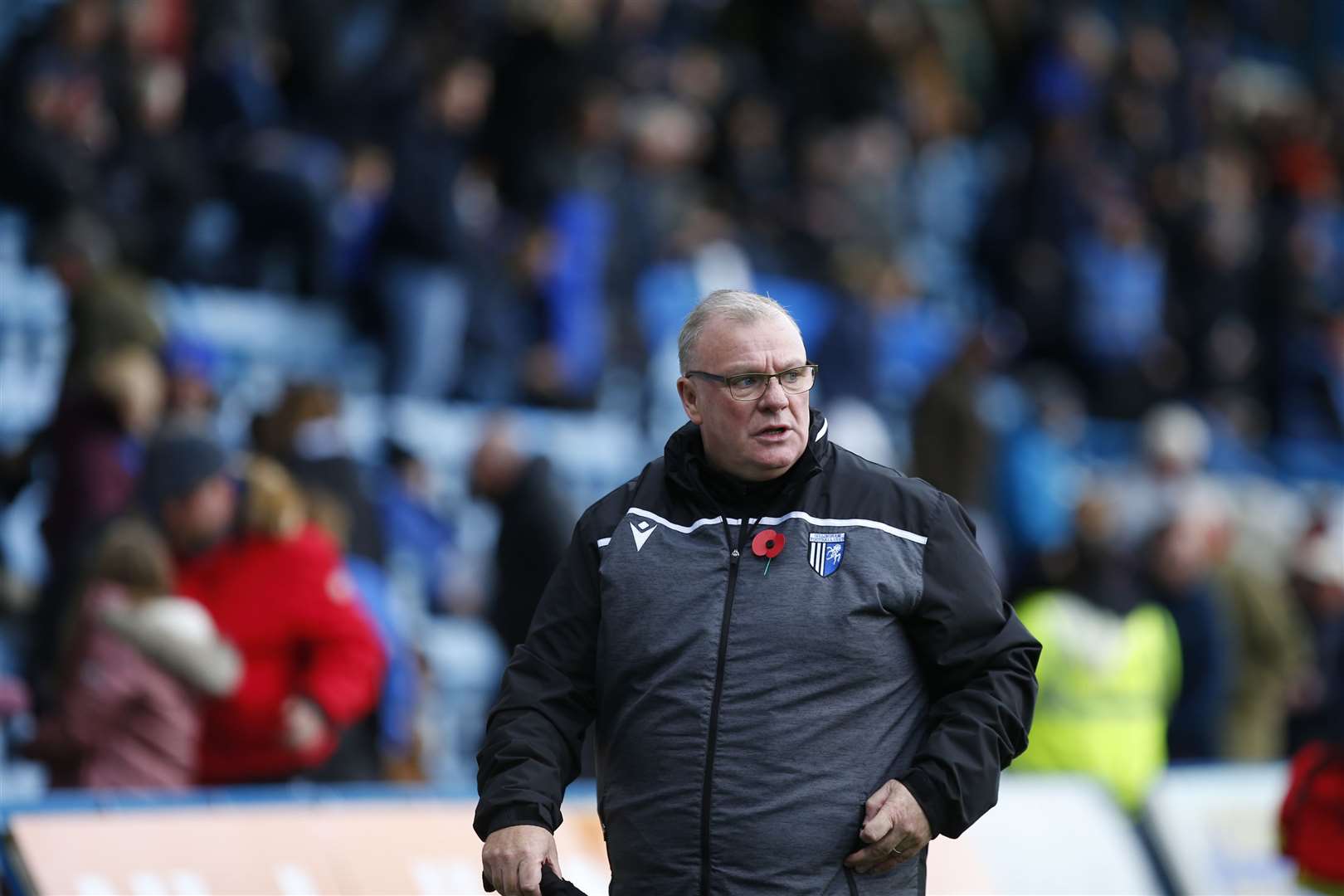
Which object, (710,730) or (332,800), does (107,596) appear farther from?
(710,730)

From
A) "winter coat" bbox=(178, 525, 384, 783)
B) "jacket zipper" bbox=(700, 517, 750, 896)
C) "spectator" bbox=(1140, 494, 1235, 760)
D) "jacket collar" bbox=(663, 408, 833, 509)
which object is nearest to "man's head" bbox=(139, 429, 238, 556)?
"winter coat" bbox=(178, 525, 384, 783)

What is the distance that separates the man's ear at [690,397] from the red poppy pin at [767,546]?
1.00 ft

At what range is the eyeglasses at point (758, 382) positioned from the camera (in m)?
3.80

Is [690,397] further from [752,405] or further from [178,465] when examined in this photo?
[178,465]

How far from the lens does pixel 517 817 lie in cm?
369

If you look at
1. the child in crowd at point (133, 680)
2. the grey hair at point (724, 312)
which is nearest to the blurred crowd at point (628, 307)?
the child in crowd at point (133, 680)

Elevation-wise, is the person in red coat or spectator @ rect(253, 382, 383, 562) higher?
spectator @ rect(253, 382, 383, 562)

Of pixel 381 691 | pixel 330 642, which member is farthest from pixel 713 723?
pixel 381 691

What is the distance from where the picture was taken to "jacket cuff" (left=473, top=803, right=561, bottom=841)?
3.69 metres

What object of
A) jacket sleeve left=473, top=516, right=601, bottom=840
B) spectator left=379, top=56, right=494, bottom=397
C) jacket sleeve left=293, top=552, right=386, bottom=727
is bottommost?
jacket sleeve left=293, top=552, right=386, bottom=727

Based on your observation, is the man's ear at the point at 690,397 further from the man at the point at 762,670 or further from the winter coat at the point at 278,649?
the winter coat at the point at 278,649

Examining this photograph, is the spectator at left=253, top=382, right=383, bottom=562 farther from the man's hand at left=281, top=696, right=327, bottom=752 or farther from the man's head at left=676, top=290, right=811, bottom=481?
the man's head at left=676, top=290, right=811, bottom=481

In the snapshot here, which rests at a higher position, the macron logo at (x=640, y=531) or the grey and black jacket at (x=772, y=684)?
the macron logo at (x=640, y=531)

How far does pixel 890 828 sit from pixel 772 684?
0.35 m
